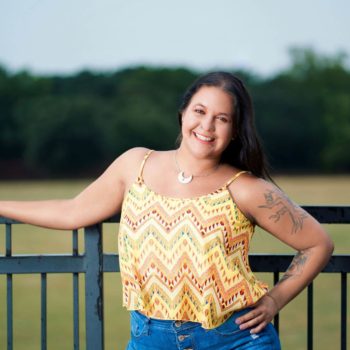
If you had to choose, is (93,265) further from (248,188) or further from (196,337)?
(248,188)

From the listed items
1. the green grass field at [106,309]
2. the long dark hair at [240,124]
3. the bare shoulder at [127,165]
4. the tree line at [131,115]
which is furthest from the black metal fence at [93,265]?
the tree line at [131,115]

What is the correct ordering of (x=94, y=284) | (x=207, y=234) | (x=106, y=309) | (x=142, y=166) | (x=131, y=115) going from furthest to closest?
(x=131, y=115) < (x=106, y=309) < (x=94, y=284) < (x=142, y=166) < (x=207, y=234)

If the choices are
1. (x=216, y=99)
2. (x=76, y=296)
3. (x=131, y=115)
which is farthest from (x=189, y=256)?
(x=131, y=115)

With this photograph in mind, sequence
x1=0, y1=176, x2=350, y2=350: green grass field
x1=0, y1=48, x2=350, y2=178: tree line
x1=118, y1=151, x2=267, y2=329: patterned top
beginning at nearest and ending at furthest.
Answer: x1=118, y1=151, x2=267, y2=329: patterned top → x1=0, y1=176, x2=350, y2=350: green grass field → x1=0, y1=48, x2=350, y2=178: tree line

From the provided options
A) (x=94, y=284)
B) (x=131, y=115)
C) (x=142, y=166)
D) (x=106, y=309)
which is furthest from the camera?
(x=131, y=115)

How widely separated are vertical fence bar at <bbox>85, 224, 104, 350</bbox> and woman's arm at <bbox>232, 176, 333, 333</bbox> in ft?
1.62

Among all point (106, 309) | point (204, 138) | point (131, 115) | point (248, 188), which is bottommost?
point (106, 309)

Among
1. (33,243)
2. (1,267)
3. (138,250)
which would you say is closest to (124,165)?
(138,250)

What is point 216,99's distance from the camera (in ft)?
5.85

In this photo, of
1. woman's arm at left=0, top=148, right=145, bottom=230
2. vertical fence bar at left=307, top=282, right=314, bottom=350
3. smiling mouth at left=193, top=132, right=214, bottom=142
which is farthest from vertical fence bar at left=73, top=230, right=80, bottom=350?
vertical fence bar at left=307, top=282, right=314, bottom=350

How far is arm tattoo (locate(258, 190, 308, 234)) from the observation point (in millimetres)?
1803

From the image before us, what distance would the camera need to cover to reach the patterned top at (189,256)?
5.74ft

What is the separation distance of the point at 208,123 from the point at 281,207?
292 millimetres

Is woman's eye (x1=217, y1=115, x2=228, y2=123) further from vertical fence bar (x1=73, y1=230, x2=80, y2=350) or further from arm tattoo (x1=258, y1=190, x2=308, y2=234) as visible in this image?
vertical fence bar (x1=73, y1=230, x2=80, y2=350)
